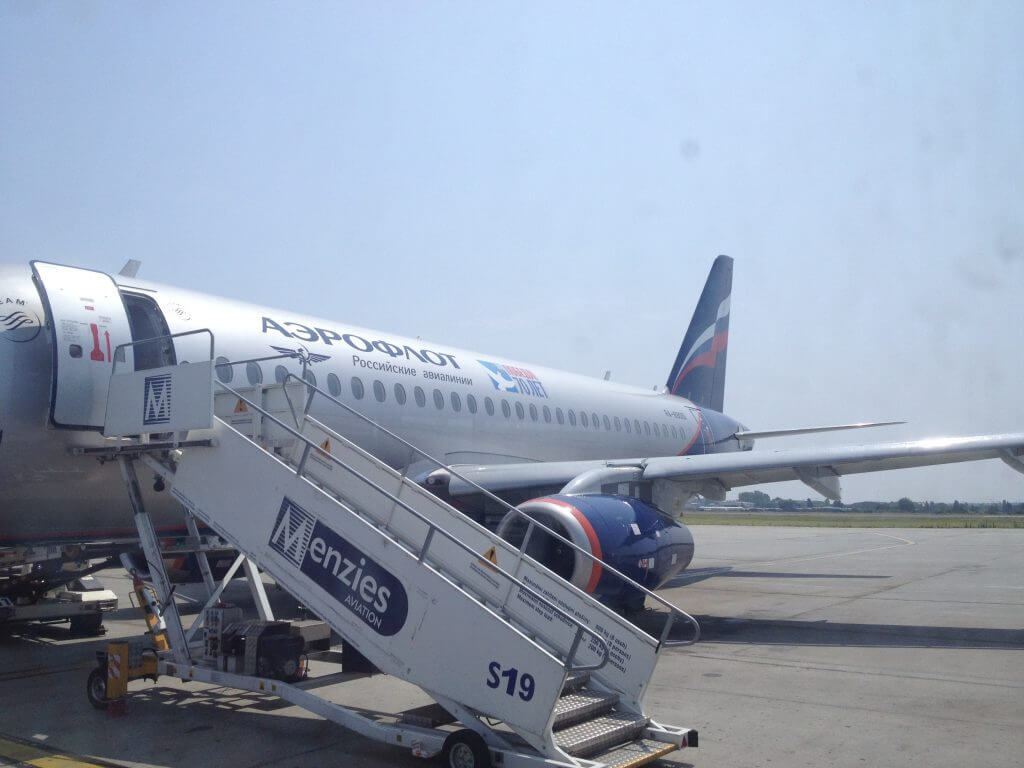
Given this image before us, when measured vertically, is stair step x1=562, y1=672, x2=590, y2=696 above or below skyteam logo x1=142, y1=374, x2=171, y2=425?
below

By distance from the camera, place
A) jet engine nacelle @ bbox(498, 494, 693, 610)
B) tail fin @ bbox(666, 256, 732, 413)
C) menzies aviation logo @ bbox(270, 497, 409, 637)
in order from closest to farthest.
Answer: menzies aviation logo @ bbox(270, 497, 409, 637), jet engine nacelle @ bbox(498, 494, 693, 610), tail fin @ bbox(666, 256, 732, 413)

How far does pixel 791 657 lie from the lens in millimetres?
9812

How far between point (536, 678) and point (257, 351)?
659 cm

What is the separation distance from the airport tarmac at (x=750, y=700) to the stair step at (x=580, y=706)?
0.60 metres

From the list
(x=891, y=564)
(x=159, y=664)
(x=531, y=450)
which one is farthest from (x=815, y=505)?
(x=159, y=664)

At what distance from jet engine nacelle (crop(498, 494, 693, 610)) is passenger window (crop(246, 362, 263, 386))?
135 inches

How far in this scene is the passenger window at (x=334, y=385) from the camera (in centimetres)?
1185

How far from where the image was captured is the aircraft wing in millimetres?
11992

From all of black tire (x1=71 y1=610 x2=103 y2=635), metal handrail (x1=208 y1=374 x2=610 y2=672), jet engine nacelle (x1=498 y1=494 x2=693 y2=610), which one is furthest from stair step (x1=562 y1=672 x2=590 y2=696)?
black tire (x1=71 y1=610 x2=103 y2=635)

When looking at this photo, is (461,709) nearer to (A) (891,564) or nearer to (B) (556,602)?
(B) (556,602)

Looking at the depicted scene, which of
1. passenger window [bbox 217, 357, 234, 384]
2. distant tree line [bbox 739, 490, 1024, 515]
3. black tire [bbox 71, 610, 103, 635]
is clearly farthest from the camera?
distant tree line [bbox 739, 490, 1024, 515]

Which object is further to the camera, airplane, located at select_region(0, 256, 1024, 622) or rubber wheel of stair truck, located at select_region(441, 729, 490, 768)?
airplane, located at select_region(0, 256, 1024, 622)

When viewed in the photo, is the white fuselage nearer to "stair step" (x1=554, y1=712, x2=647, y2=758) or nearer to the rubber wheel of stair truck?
the rubber wheel of stair truck

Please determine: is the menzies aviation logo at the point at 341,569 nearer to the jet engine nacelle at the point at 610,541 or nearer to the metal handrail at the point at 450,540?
the metal handrail at the point at 450,540
